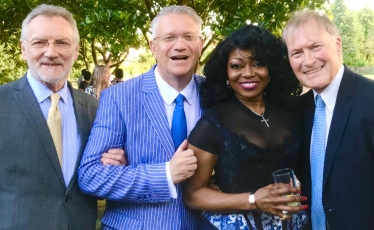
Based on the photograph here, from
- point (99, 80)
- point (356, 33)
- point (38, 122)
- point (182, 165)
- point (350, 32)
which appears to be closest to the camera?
point (182, 165)

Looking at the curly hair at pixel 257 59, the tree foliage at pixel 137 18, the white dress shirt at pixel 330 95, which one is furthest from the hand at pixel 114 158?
the tree foliage at pixel 137 18

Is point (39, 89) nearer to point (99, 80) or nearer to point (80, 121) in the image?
point (80, 121)

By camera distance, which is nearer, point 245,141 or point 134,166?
point 245,141

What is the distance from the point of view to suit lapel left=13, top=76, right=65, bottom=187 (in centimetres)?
262

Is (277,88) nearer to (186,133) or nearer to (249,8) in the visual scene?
(186,133)

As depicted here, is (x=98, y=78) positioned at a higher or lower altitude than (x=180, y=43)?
higher

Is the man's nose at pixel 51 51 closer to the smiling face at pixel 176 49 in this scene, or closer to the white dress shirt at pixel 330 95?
the smiling face at pixel 176 49

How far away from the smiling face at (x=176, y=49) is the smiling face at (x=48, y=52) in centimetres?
70

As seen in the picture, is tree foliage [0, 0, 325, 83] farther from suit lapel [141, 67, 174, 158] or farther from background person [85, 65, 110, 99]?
background person [85, 65, 110, 99]

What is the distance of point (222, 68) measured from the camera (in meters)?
2.90

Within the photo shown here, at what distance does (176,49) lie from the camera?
9.40 feet

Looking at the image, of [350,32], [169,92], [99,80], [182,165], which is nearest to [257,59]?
[169,92]

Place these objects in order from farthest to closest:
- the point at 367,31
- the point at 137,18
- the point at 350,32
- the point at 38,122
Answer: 1. the point at 367,31
2. the point at 350,32
3. the point at 137,18
4. the point at 38,122

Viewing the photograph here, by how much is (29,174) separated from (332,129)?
2044 mm
